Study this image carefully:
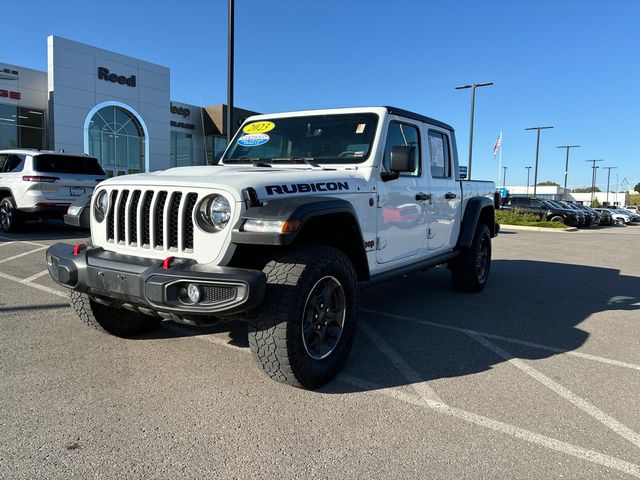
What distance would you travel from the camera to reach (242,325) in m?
4.62

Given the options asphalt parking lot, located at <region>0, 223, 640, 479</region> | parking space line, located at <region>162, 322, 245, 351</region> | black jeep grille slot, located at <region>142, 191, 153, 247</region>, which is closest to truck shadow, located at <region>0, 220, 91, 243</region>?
asphalt parking lot, located at <region>0, 223, 640, 479</region>

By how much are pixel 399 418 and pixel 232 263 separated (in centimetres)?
137

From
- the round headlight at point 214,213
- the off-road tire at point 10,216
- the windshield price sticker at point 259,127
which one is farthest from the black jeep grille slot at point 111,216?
the off-road tire at point 10,216

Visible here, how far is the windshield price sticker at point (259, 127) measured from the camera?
190 inches

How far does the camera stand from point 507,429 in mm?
2844

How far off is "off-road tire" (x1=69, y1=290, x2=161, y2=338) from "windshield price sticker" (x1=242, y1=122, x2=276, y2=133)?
6.70ft

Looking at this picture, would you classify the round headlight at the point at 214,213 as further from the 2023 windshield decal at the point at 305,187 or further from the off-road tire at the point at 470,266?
the off-road tire at the point at 470,266

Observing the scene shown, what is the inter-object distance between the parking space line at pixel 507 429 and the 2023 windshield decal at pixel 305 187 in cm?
133

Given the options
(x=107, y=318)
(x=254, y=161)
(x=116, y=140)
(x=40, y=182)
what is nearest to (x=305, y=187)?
(x=254, y=161)

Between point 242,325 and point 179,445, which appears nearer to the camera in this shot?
point 179,445

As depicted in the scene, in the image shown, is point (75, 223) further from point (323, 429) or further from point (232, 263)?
point (323, 429)

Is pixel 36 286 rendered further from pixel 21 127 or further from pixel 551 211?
pixel 551 211

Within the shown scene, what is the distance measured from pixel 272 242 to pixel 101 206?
62.5 inches

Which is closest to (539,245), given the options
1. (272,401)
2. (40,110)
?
(272,401)
